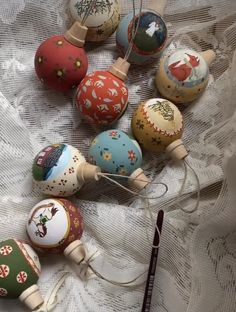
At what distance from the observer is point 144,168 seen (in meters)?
0.81

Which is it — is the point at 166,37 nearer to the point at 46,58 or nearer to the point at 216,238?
the point at 46,58

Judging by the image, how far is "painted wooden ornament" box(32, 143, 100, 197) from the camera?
75 cm

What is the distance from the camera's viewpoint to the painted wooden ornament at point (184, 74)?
78 cm

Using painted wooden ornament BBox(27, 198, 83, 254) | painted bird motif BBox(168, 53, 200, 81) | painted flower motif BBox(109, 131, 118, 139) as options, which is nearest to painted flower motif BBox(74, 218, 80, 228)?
painted wooden ornament BBox(27, 198, 83, 254)

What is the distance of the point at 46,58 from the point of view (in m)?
0.78

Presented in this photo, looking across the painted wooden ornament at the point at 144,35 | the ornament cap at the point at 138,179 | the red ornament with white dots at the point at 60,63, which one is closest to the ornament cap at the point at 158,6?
the painted wooden ornament at the point at 144,35

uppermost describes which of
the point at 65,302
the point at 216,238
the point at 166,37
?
the point at 166,37

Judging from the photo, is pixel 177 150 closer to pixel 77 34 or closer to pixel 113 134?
pixel 113 134

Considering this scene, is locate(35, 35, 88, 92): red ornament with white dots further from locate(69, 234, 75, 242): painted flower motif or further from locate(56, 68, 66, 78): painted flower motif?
locate(69, 234, 75, 242): painted flower motif

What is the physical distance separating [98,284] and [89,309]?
0.03 metres

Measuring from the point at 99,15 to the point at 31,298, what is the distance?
359mm

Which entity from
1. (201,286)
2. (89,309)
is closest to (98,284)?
(89,309)

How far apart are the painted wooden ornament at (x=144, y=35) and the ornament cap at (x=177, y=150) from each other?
0.40ft

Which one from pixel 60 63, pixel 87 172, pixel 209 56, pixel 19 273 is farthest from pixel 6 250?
pixel 209 56
